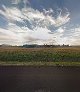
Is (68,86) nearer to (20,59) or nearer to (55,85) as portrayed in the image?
(55,85)

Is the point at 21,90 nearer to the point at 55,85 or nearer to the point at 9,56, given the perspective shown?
the point at 55,85

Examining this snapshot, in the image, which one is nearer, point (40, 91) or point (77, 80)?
point (40, 91)

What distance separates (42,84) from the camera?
13.5 m

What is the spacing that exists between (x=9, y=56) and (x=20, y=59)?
1850 millimetres

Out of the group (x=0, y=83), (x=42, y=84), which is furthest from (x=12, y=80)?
(x=42, y=84)

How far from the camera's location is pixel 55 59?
30.9 meters

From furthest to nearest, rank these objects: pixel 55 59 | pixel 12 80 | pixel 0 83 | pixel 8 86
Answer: pixel 55 59
pixel 12 80
pixel 0 83
pixel 8 86

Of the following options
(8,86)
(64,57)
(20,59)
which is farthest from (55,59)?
(8,86)

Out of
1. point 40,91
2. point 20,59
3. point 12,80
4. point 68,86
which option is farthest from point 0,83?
point 20,59

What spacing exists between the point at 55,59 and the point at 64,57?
5.53ft

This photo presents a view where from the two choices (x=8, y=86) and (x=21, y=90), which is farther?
(x=8, y=86)

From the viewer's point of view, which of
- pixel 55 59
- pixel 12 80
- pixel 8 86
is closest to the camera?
pixel 8 86

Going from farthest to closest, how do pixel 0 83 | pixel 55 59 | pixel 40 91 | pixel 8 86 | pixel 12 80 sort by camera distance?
pixel 55 59 → pixel 12 80 → pixel 0 83 → pixel 8 86 → pixel 40 91

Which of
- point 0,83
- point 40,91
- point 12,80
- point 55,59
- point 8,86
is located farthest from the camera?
point 55,59
